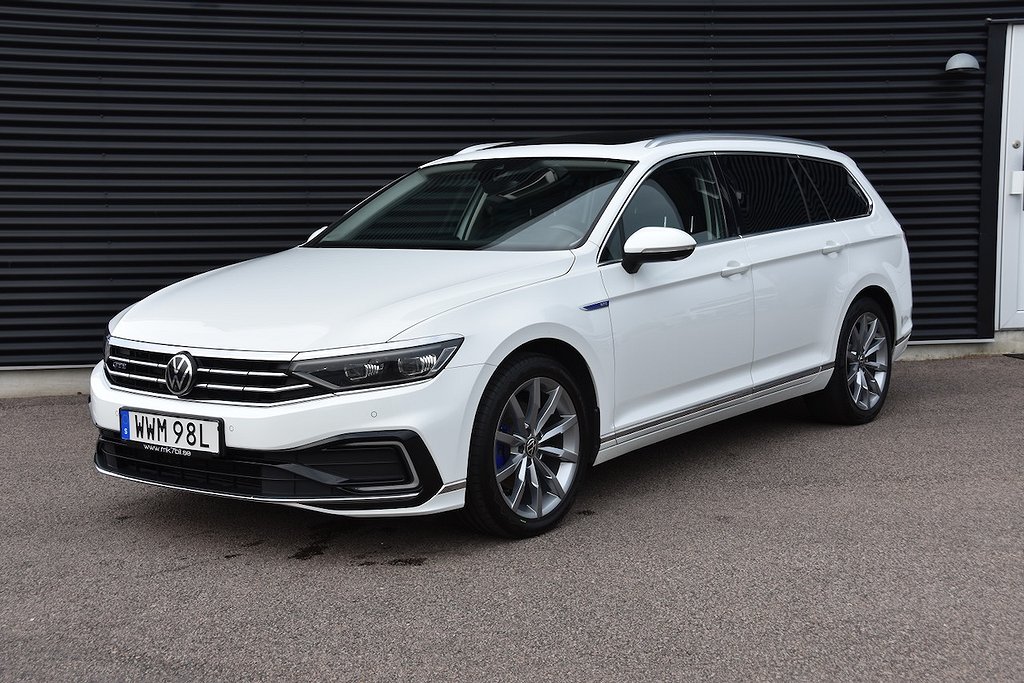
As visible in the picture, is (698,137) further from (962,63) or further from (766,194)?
(962,63)

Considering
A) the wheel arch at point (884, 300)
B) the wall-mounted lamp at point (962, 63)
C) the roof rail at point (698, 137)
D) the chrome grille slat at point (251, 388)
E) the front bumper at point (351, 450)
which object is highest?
the wall-mounted lamp at point (962, 63)

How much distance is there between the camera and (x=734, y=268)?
544 cm

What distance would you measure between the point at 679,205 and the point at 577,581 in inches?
83.3

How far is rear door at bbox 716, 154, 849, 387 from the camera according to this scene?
18.7 ft

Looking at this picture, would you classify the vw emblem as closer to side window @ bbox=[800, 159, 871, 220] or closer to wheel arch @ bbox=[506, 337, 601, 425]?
wheel arch @ bbox=[506, 337, 601, 425]

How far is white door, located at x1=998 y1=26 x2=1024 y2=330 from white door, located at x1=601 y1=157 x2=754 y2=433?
4.40m

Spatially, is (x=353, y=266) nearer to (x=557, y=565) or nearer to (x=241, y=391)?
(x=241, y=391)

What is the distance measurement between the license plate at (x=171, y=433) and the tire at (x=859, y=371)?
12.1ft

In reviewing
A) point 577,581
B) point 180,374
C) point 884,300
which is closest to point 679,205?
point 884,300

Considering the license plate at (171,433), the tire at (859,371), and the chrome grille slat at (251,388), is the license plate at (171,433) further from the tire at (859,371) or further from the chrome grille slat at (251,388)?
the tire at (859,371)

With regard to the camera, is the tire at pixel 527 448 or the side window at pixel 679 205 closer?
the tire at pixel 527 448

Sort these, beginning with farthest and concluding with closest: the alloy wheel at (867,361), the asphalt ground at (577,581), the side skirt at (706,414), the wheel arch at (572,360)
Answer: the alloy wheel at (867,361), the side skirt at (706,414), the wheel arch at (572,360), the asphalt ground at (577,581)

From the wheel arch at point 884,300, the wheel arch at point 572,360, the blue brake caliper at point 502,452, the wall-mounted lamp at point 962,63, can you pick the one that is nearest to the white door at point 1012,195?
the wall-mounted lamp at point 962,63

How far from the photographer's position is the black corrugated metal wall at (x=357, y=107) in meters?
7.95
